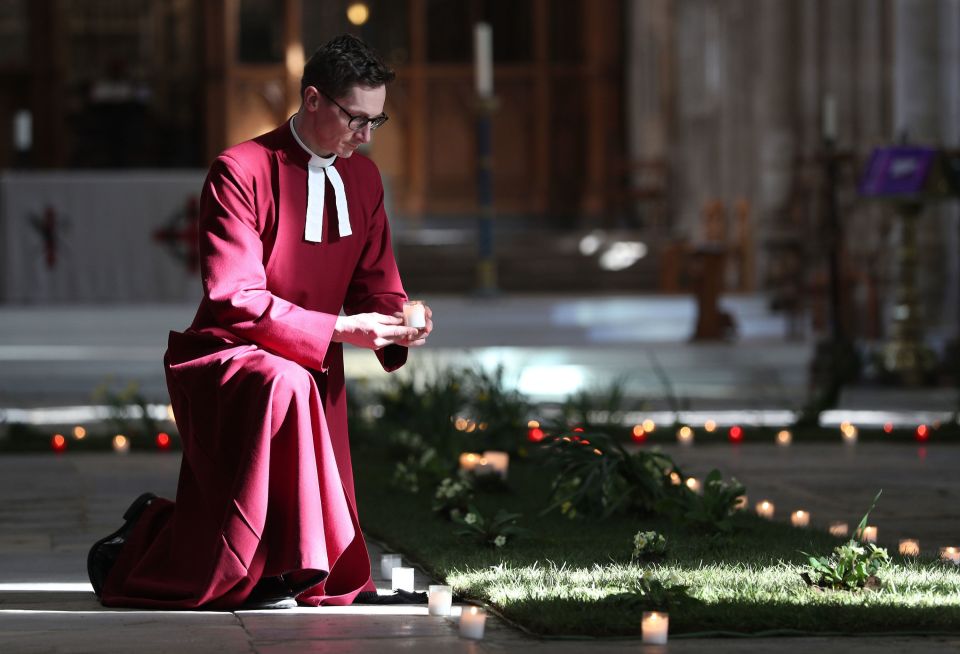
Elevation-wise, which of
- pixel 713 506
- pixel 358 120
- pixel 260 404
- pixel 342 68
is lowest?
pixel 713 506

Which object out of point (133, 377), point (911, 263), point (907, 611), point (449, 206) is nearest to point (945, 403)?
point (911, 263)

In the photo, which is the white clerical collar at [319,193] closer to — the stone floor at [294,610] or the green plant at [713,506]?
the stone floor at [294,610]

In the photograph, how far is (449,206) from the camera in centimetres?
2145

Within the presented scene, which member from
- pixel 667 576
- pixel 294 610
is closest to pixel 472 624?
pixel 294 610

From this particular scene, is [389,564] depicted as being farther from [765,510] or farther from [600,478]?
[765,510]

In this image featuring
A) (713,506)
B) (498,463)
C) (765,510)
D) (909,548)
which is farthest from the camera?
(498,463)

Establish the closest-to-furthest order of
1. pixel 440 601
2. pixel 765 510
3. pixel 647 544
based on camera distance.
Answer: pixel 440 601
pixel 647 544
pixel 765 510

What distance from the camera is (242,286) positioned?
462cm

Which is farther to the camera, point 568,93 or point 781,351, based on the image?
point 568,93

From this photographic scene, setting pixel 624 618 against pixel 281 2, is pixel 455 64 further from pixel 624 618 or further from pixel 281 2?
pixel 624 618

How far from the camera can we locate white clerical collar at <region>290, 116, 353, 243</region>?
15.8ft

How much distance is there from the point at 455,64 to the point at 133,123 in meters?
3.79

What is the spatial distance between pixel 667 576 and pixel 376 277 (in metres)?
1.08

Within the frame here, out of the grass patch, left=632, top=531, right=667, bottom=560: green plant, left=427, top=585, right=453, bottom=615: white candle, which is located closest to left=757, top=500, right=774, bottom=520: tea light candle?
the grass patch
